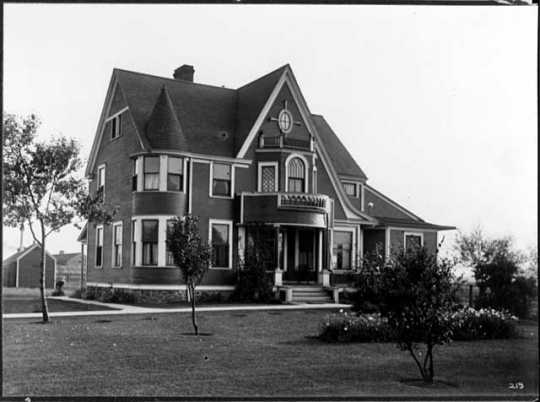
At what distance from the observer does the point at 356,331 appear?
13844mm

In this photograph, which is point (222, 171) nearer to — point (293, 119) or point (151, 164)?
point (151, 164)

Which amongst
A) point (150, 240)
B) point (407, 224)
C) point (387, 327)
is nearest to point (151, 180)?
point (150, 240)

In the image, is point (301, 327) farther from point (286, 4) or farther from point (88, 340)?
point (286, 4)

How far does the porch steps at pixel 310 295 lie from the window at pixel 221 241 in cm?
188

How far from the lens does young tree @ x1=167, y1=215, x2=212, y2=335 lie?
46.2ft

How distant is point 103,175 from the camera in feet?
53.6

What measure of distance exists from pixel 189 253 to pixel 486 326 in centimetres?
714

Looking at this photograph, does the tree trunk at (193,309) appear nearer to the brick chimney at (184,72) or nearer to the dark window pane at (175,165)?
the dark window pane at (175,165)

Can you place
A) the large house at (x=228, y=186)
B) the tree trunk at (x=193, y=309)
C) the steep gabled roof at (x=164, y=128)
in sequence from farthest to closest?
the steep gabled roof at (x=164, y=128) < the large house at (x=228, y=186) < the tree trunk at (x=193, y=309)

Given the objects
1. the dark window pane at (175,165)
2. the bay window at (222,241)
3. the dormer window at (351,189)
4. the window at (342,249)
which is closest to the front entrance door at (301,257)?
the window at (342,249)

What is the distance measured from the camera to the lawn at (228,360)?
424 inches

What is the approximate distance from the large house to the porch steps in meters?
0.22

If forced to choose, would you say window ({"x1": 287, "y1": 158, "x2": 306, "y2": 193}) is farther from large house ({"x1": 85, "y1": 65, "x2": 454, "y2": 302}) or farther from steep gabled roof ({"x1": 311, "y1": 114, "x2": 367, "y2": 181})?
steep gabled roof ({"x1": 311, "y1": 114, "x2": 367, "y2": 181})

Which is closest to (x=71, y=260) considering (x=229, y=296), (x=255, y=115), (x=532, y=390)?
(x=229, y=296)
